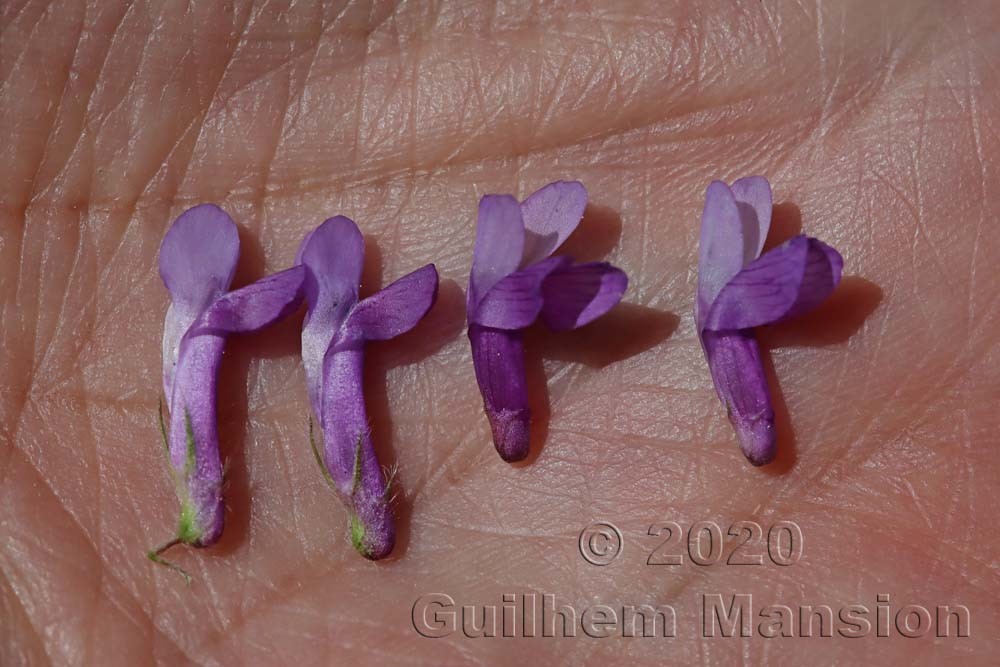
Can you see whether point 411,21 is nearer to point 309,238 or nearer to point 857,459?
point 309,238

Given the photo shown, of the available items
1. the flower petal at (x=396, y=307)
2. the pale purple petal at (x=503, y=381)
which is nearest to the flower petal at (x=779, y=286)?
the pale purple petal at (x=503, y=381)

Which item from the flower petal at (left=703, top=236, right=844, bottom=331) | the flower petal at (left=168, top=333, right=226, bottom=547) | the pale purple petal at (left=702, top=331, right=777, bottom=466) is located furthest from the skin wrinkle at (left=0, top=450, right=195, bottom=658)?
the flower petal at (left=703, top=236, right=844, bottom=331)

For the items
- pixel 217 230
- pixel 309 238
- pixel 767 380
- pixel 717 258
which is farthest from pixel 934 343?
pixel 217 230

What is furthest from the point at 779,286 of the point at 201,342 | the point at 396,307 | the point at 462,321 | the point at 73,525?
the point at 73,525

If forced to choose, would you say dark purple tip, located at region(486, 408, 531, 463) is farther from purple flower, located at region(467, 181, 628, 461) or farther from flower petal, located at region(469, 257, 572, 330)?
flower petal, located at region(469, 257, 572, 330)

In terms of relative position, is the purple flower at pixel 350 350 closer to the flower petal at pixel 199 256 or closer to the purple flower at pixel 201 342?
the purple flower at pixel 201 342

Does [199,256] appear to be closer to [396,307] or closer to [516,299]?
[396,307]
